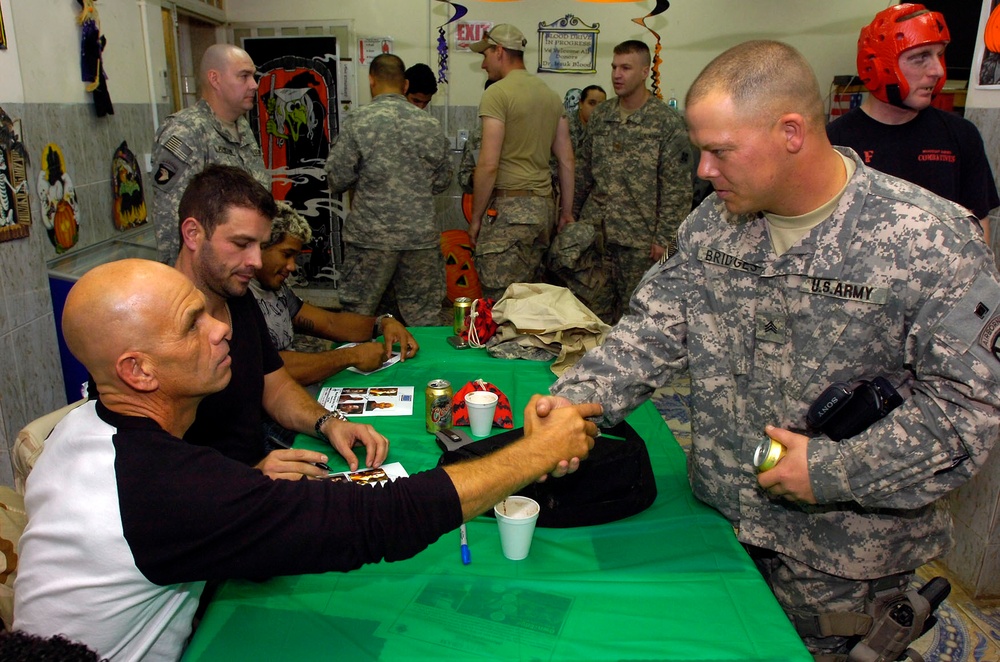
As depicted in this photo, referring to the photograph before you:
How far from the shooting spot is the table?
Result: 3.92ft

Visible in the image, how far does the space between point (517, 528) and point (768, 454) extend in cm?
53

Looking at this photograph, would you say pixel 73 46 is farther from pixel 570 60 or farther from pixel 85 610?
pixel 570 60

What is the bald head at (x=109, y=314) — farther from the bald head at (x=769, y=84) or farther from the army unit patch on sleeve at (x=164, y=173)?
the army unit patch on sleeve at (x=164, y=173)

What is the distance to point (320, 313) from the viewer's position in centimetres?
287

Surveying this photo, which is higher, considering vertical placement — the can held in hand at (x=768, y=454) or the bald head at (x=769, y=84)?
the bald head at (x=769, y=84)

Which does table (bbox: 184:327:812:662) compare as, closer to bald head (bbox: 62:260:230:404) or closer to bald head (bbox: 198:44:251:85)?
bald head (bbox: 62:260:230:404)

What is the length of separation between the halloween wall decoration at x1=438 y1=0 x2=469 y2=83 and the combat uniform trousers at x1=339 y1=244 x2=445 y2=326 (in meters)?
2.34

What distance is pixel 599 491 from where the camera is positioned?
5.22ft

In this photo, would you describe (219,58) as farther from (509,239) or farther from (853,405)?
(853,405)

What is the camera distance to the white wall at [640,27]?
563 centimetres

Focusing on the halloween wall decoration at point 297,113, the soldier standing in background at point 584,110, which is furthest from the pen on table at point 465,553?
the halloween wall decoration at point 297,113

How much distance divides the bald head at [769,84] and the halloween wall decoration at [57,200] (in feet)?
9.93

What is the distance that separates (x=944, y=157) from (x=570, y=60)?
12.7ft

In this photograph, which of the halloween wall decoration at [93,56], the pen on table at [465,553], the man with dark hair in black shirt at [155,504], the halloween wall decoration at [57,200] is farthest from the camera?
the halloween wall decoration at [93,56]
